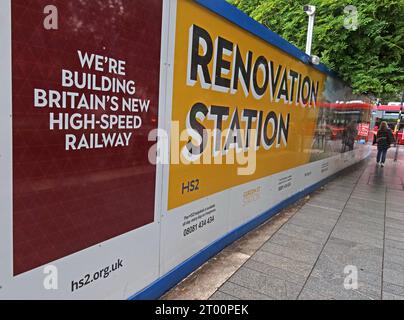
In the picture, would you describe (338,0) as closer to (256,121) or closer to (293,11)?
(293,11)

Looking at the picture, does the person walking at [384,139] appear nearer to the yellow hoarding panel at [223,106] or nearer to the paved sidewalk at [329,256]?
the paved sidewalk at [329,256]

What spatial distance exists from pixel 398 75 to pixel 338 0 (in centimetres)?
215

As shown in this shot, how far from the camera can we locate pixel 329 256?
4.29 m

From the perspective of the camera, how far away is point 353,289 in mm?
3492

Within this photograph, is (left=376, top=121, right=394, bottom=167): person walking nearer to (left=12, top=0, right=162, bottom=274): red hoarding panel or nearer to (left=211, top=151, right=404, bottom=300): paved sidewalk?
(left=211, top=151, right=404, bottom=300): paved sidewalk

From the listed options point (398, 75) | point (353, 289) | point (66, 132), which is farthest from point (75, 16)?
point (398, 75)

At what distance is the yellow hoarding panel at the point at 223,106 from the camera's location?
10.4 ft

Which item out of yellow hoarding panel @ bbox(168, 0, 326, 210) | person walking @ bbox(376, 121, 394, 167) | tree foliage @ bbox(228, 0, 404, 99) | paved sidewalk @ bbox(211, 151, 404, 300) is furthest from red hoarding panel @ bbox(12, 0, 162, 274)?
person walking @ bbox(376, 121, 394, 167)

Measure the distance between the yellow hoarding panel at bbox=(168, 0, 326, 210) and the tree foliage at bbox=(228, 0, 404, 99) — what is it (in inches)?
101

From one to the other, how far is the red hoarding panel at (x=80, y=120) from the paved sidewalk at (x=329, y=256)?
4.88 ft

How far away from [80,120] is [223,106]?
1.93 meters

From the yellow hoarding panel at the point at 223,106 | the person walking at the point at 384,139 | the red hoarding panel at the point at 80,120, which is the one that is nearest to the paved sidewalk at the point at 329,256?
the yellow hoarding panel at the point at 223,106

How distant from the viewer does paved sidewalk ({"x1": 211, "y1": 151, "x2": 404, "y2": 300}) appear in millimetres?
3434

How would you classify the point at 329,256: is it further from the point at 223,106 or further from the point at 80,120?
the point at 80,120
